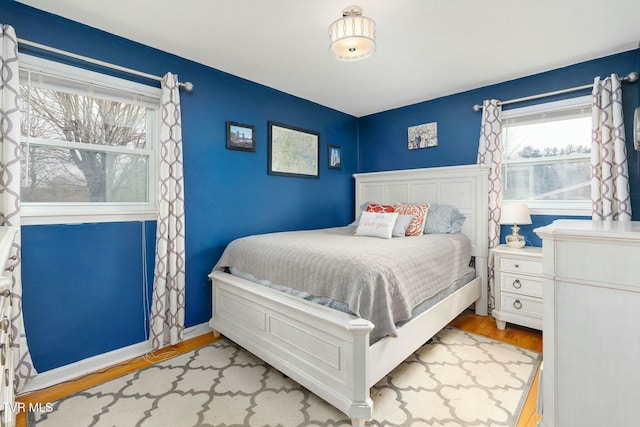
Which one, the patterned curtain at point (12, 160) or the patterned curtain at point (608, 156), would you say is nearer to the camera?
the patterned curtain at point (12, 160)

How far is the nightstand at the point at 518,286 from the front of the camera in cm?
254

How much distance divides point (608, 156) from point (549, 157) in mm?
482

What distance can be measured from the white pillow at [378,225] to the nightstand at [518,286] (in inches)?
39.4

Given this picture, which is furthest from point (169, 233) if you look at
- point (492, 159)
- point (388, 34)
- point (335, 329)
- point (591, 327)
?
point (492, 159)

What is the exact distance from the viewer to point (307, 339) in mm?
1779

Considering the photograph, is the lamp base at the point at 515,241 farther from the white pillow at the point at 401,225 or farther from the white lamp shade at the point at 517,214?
the white pillow at the point at 401,225

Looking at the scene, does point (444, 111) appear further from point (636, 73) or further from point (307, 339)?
point (307, 339)

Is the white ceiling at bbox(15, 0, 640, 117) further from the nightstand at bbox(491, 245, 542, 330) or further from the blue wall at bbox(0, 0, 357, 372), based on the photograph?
the nightstand at bbox(491, 245, 542, 330)

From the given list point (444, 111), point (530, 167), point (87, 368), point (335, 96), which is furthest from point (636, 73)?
point (87, 368)

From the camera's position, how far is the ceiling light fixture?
177 centimetres

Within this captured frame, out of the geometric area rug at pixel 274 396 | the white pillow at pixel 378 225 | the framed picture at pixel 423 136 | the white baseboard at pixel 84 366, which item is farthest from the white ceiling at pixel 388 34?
the geometric area rug at pixel 274 396

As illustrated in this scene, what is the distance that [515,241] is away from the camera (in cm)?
281

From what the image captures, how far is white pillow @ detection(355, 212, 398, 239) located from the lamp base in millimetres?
1081

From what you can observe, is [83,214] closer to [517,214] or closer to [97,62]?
[97,62]
